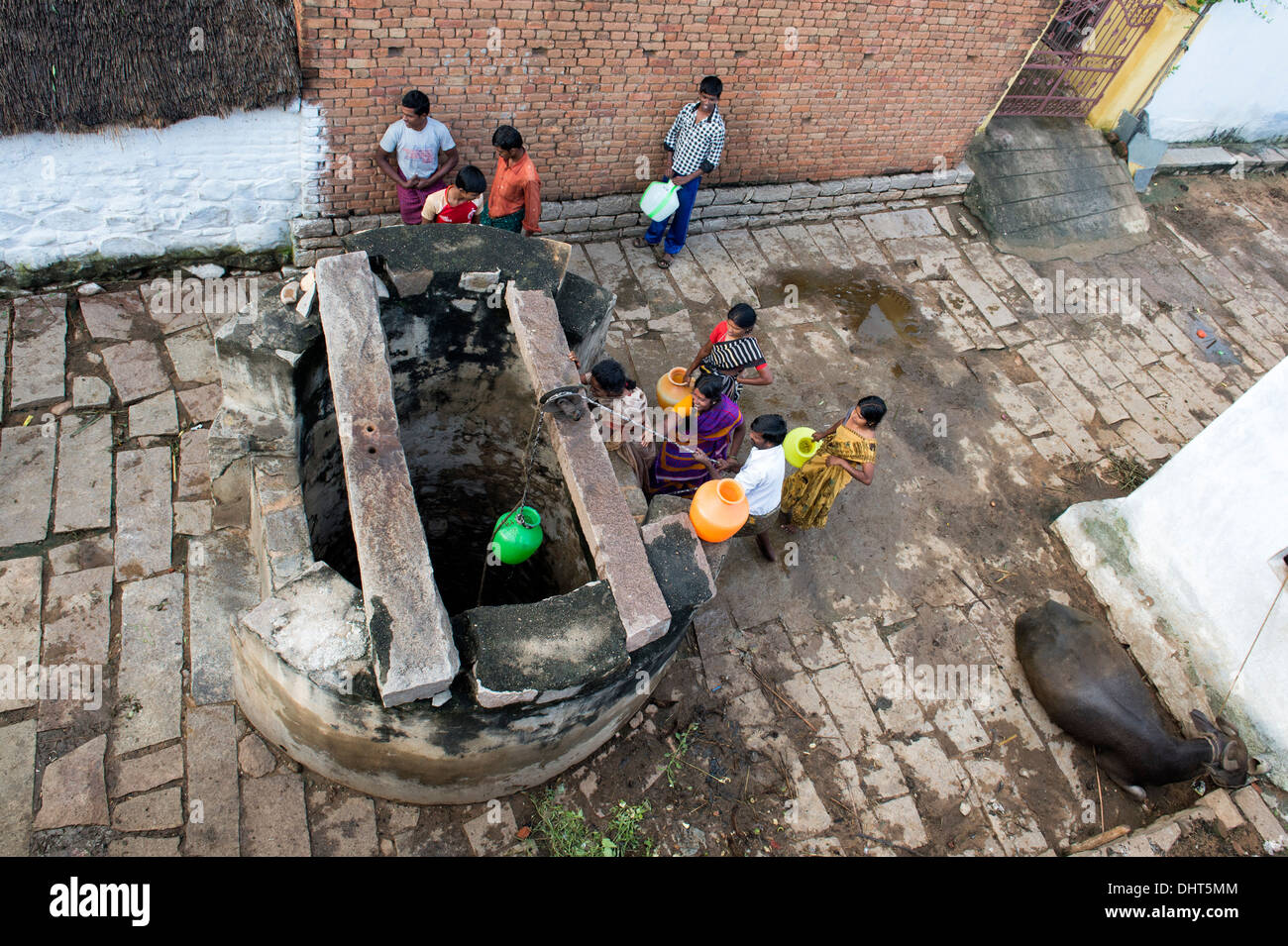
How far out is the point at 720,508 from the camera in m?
3.96

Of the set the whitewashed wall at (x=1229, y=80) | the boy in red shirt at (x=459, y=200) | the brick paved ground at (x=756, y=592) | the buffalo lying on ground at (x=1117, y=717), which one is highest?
the whitewashed wall at (x=1229, y=80)

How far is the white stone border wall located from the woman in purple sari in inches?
116

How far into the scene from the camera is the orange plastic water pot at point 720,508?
3.96 meters

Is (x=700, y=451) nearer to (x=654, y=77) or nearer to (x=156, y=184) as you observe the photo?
(x=654, y=77)

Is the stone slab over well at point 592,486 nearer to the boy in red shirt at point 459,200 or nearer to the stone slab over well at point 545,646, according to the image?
the stone slab over well at point 545,646

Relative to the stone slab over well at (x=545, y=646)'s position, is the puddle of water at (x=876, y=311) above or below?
below

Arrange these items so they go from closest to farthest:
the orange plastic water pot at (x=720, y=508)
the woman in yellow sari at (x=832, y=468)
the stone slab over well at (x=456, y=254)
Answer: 1. the orange plastic water pot at (x=720, y=508)
2. the stone slab over well at (x=456, y=254)
3. the woman in yellow sari at (x=832, y=468)

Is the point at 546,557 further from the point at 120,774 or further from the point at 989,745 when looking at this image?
the point at 989,745

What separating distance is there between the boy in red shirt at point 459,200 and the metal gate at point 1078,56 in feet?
22.5

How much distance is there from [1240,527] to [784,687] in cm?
338

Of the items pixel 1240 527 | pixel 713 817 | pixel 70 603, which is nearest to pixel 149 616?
pixel 70 603

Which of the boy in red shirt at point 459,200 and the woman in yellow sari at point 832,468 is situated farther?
the boy in red shirt at point 459,200

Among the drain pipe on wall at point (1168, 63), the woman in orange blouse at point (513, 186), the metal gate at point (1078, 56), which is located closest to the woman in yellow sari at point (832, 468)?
the woman in orange blouse at point (513, 186)

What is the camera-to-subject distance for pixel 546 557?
18.0 feet
